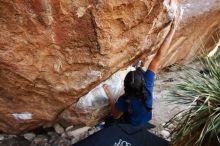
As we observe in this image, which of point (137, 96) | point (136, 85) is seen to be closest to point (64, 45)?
point (136, 85)

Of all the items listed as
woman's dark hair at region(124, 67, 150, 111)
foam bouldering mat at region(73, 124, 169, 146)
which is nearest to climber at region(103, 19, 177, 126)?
woman's dark hair at region(124, 67, 150, 111)

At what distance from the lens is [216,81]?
4340mm

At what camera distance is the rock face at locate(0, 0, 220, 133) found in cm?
361

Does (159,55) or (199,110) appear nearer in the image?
(199,110)

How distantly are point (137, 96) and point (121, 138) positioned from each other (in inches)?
18.9

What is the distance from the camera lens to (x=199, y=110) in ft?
13.7

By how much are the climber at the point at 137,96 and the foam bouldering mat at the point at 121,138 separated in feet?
0.70

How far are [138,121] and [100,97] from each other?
524mm

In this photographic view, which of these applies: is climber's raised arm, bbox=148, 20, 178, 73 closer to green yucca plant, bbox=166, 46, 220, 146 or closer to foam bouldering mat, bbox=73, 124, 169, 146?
green yucca plant, bbox=166, 46, 220, 146

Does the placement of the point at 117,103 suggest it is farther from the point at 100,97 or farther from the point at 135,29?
the point at 135,29

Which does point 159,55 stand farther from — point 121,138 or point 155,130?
point 155,130

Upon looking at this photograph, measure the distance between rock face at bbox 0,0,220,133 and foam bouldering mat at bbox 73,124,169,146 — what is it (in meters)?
0.46

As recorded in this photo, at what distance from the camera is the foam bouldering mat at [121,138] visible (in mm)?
4465

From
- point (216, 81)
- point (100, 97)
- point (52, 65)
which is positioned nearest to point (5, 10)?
point (52, 65)
